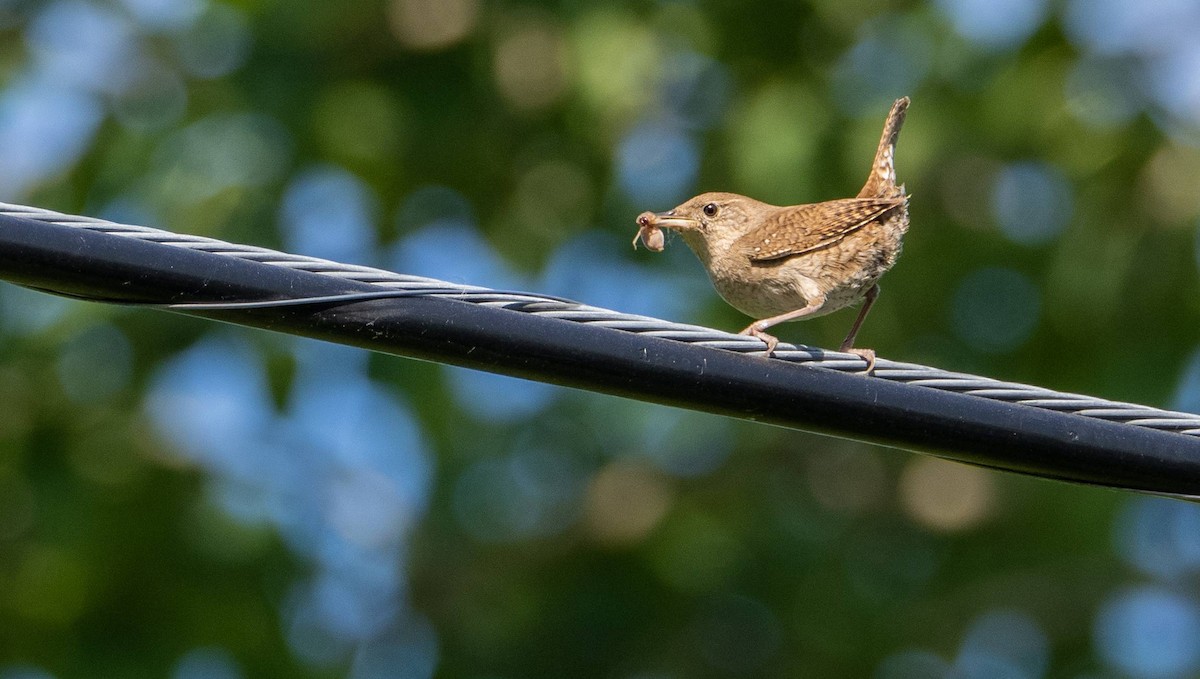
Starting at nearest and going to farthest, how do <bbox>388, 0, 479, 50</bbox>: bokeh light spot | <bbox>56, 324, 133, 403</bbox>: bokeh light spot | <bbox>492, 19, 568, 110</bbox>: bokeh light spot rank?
<bbox>56, 324, 133, 403</bbox>: bokeh light spot < <bbox>388, 0, 479, 50</bbox>: bokeh light spot < <bbox>492, 19, 568, 110</bbox>: bokeh light spot

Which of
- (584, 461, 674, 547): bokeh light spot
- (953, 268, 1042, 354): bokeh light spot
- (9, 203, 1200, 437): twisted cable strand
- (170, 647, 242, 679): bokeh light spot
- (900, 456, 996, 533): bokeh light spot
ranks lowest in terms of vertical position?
(170, 647, 242, 679): bokeh light spot

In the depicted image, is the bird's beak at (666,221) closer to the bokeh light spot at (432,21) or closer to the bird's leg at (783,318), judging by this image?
the bird's leg at (783,318)

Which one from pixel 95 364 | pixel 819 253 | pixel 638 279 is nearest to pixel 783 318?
pixel 819 253

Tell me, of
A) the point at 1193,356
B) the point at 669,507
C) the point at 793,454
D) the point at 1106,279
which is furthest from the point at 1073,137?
the point at 669,507

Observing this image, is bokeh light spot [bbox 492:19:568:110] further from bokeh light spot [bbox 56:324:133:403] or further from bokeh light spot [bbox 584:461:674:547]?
bokeh light spot [bbox 56:324:133:403]

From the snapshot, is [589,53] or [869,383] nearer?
[869,383]

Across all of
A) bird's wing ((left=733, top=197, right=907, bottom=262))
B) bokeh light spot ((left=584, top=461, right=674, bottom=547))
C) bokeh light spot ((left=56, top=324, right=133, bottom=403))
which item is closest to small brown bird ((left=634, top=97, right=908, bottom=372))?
bird's wing ((left=733, top=197, right=907, bottom=262))

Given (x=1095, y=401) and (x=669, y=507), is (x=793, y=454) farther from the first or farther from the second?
(x=1095, y=401)
